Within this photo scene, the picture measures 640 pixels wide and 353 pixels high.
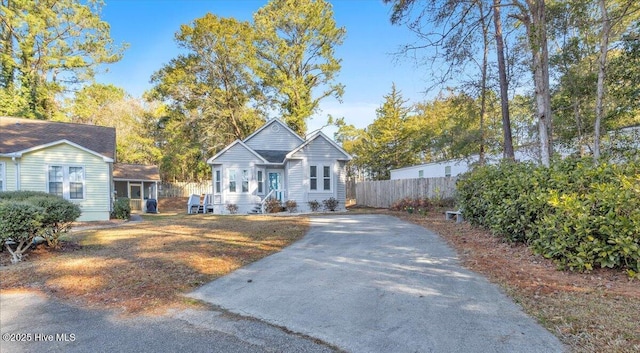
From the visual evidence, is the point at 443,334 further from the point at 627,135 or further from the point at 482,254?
the point at 627,135

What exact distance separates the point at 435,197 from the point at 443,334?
49.5 ft

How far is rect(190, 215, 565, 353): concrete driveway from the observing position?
116 inches

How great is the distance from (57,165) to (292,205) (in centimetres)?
1093

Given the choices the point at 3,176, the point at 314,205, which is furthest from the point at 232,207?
the point at 3,176

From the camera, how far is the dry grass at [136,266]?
14.5ft

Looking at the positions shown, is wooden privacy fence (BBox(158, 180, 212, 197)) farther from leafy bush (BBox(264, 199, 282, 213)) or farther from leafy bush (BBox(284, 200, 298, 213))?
leafy bush (BBox(284, 200, 298, 213))

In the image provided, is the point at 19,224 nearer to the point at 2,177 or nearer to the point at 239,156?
the point at 2,177

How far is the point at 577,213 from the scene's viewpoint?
15.8 ft

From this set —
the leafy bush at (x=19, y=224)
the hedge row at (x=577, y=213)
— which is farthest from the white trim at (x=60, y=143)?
the hedge row at (x=577, y=213)

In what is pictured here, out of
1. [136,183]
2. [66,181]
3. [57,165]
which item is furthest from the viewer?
[136,183]

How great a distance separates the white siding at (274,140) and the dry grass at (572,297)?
15.6m

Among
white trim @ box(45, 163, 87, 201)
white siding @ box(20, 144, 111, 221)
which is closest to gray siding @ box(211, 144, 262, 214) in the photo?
white siding @ box(20, 144, 111, 221)

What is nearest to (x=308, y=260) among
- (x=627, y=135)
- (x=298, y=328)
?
(x=298, y=328)

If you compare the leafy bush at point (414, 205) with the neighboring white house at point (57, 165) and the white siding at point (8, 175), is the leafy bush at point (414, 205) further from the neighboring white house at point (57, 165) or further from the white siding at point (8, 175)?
the white siding at point (8, 175)
